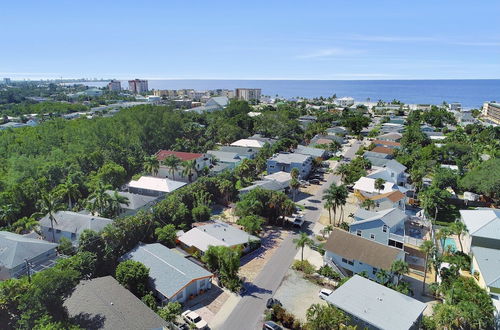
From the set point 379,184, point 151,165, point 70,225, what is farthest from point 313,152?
point 70,225

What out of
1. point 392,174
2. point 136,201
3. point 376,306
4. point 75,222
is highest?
point 392,174

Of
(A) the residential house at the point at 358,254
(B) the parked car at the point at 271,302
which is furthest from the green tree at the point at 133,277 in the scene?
(A) the residential house at the point at 358,254

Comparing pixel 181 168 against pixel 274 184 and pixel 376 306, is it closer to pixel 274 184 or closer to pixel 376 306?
pixel 274 184

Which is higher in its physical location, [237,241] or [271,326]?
[237,241]

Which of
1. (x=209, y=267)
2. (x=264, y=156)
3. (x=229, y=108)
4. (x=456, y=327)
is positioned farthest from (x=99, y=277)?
(x=229, y=108)

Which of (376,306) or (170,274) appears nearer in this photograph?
(376,306)

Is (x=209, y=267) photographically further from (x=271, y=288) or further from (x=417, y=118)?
(x=417, y=118)
